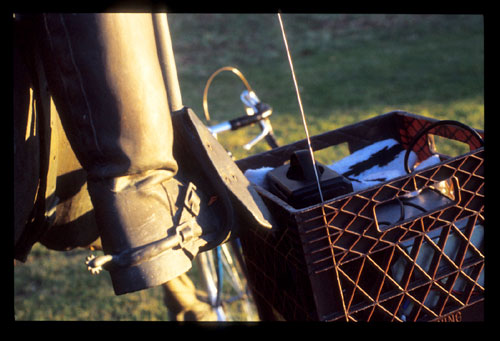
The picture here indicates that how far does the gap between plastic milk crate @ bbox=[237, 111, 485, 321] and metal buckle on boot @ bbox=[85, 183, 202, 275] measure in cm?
16

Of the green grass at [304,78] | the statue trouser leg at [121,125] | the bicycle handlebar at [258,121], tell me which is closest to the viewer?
the statue trouser leg at [121,125]

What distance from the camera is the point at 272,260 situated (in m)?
1.23

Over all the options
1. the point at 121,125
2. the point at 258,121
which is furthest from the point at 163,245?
→ the point at 258,121

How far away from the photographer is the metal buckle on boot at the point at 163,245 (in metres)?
1.00

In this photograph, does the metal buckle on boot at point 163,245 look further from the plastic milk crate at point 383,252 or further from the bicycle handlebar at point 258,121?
the bicycle handlebar at point 258,121

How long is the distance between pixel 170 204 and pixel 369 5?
0.94 meters

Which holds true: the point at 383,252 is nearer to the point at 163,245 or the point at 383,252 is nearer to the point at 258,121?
the point at 163,245

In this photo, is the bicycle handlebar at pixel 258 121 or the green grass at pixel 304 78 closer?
the bicycle handlebar at pixel 258 121

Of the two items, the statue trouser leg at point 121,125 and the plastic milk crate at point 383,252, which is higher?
the statue trouser leg at point 121,125

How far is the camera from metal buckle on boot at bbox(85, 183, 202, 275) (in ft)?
3.29

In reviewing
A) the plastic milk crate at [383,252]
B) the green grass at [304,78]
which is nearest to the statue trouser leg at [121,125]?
the plastic milk crate at [383,252]

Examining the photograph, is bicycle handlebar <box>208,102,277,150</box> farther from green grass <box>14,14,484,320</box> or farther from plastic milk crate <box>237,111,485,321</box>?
green grass <box>14,14,484,320</box>

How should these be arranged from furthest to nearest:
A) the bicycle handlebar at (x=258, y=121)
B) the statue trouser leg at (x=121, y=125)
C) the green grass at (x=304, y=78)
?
1. the green grass at (x=304, y=78)
2. the bicycle handlebar at (x=258, y=121)
3. the statue trouser leg at (x=121, y=125)

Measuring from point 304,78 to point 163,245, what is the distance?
17.6 ft
